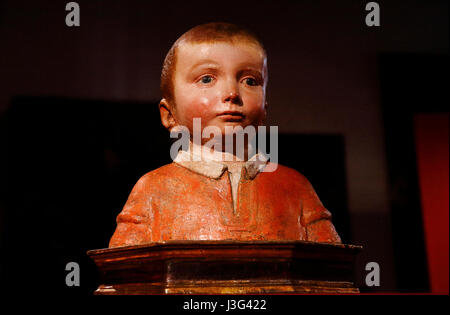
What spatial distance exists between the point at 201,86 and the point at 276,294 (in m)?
0.76

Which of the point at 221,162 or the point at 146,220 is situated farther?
the point at 221,162

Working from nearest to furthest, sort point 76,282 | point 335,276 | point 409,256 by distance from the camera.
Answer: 1. point 335,276
2. point 76,282
3. point 409,256

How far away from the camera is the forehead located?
1745 mm

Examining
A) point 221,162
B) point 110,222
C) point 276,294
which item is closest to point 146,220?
point 221,162

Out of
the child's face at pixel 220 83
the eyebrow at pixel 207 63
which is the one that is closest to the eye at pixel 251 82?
the child's face at pixel 220 83

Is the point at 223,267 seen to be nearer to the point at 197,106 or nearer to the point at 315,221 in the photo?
the point at 315,221

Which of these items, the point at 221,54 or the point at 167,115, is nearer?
the point at 221,54

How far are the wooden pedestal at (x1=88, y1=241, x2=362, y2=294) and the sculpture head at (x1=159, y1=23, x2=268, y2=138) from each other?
20.4 inches

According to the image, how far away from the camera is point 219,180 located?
172cm

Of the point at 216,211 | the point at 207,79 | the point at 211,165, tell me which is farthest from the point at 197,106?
the point at 216,211

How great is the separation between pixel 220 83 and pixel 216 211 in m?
0.41

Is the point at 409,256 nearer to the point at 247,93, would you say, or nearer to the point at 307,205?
the point at 307,205

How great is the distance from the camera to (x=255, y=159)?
6.02 feet

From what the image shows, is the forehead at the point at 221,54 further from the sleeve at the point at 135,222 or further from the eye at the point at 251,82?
the sleeve at the point at 135,222
